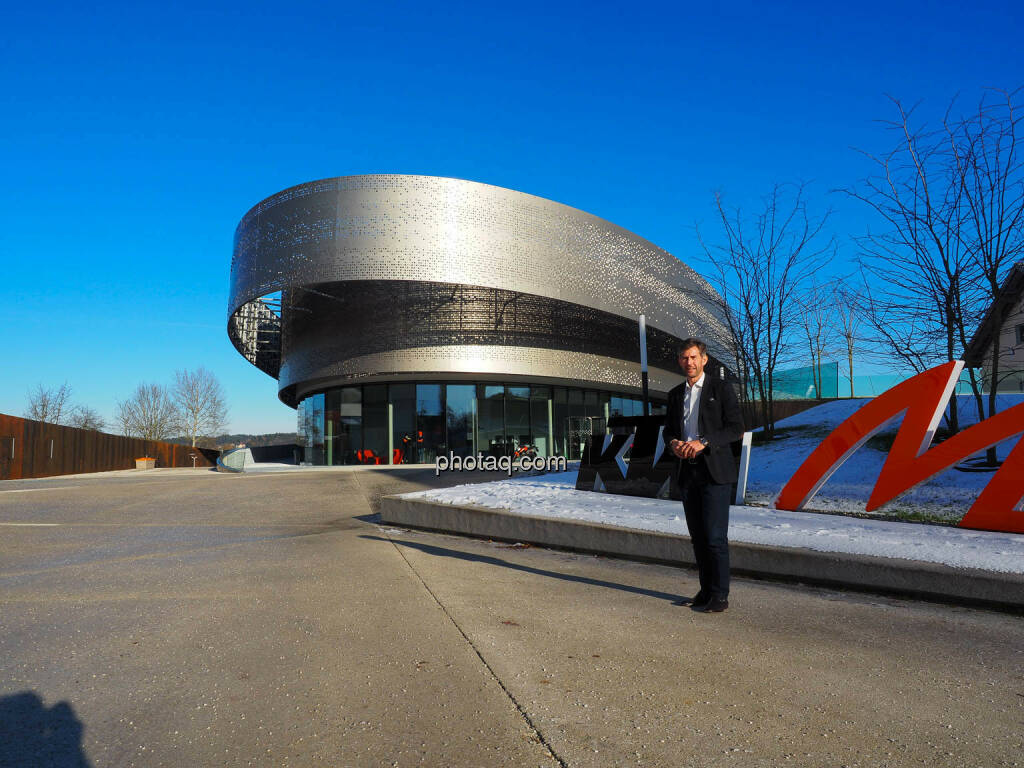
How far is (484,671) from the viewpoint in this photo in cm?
303

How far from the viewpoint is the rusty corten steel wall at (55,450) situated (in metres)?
23.3

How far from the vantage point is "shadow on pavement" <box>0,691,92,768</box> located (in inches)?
85.7

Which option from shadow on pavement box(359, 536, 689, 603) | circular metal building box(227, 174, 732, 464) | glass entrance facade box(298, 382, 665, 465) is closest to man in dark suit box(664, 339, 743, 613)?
shadow on pavement box(359, 536, 689, 603)

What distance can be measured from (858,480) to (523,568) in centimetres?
627

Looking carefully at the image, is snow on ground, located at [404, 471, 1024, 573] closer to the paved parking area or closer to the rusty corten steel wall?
the paved parking area

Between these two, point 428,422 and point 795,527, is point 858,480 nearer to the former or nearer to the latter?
point 795,527

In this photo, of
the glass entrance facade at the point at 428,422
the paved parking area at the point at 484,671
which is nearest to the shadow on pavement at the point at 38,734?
the paved parking area at the point at 484,671

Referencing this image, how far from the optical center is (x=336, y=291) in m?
27.4

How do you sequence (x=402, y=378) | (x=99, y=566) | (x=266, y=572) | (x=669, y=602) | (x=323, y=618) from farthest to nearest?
1. (x=402, y=378)
2. (x=99, y=566)
3. (x=266, y=572)
4. (x=669, y=602)
5. (x=323, y=618)

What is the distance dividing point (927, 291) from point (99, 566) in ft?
39.8

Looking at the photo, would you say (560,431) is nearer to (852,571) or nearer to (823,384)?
(823,384)

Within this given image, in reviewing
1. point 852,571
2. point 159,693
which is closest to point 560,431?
point 852,571

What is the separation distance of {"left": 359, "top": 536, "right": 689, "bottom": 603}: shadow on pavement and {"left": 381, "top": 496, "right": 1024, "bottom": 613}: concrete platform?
2.66ft

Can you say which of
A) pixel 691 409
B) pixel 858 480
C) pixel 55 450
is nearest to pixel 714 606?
pixel 691 409
